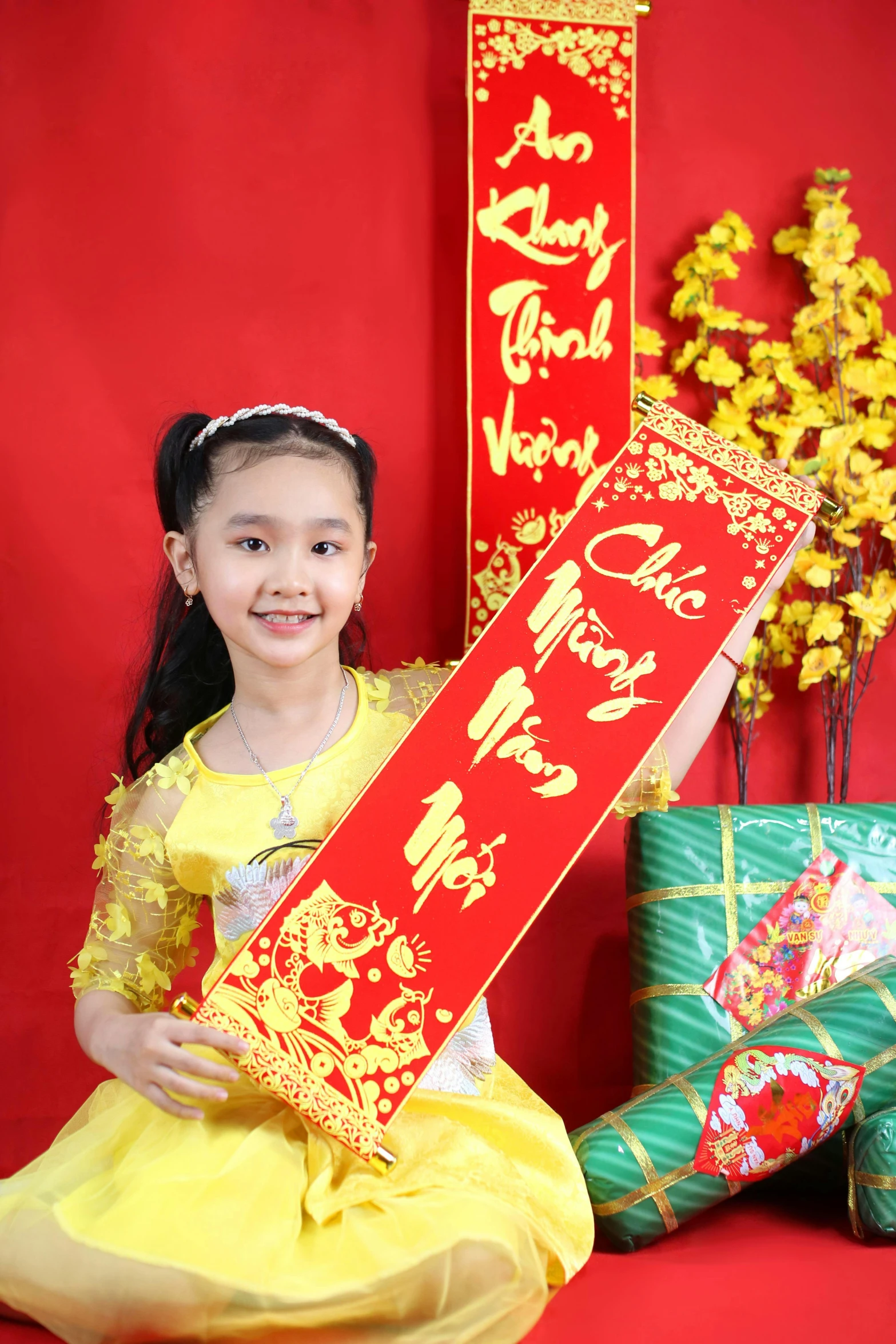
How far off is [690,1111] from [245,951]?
0.52 meters

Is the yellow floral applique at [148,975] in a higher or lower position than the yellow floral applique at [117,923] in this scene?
lower

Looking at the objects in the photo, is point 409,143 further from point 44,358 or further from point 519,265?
point 44,358

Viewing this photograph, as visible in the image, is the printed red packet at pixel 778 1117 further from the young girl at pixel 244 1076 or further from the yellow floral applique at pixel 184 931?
the yellow floral applique at pixel 184 931

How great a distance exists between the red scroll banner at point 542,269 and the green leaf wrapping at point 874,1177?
788 millimetres

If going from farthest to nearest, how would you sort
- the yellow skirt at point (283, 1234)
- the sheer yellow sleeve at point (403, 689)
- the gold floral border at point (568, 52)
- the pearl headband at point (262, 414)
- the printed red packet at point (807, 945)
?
1. the gold floral border at point (568, 52)
2. the printed red packet at point (807, 945)
3. the sheer yellow sleeve at point (403, 689)
4. the pearl headband at point (262, 414)
5. the yellow skirt at point (283, 1234)

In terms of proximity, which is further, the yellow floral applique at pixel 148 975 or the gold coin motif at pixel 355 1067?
the yellow floral applique at pixel 148 975

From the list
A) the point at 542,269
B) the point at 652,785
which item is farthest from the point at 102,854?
the point at 542,269

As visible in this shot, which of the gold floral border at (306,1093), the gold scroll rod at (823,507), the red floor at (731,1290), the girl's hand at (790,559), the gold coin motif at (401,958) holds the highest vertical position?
the gold scroll rod at (823,507)

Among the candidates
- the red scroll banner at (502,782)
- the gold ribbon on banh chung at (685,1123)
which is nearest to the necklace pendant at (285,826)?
the red scroll banner at (502,782)

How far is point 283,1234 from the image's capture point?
3.09 ft

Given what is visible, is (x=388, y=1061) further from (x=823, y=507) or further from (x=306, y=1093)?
(x=823, y=507)

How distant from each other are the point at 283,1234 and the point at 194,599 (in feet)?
2.47

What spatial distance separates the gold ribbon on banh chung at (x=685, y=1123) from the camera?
1.20 meters

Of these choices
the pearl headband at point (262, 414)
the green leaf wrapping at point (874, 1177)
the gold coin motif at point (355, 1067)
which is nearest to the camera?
the gold coin motif at point (355, 1067)
